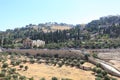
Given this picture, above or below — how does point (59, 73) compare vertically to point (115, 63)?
below

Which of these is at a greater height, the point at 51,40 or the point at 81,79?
the point at 51,40

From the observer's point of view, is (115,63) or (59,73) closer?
(59,73)

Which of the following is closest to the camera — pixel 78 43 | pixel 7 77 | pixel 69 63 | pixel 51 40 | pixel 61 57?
pixel 7 77

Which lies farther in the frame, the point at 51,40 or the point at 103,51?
the point at 51,40

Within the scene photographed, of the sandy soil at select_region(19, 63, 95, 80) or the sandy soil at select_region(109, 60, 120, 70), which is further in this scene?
the sandy soil at select_region(109, 60, 120, 70)

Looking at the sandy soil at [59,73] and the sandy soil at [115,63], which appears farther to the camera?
the sandy soil at [115,63]

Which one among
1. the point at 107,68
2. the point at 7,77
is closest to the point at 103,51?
the point at 107,68

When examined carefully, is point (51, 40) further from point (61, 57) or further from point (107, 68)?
point (107, 68)

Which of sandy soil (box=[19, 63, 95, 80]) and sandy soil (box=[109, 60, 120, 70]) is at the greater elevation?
sandy soil (box=[109, 60, 120, 70])

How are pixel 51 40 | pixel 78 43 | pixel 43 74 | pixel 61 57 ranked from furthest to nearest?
1. pixel 51 40
2. pixel 78 43
3. pixel 61 57
4. pixel 43 74

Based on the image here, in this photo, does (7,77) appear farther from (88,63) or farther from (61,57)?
(61,57)

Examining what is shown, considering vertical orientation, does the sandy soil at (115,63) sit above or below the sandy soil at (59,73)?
above
